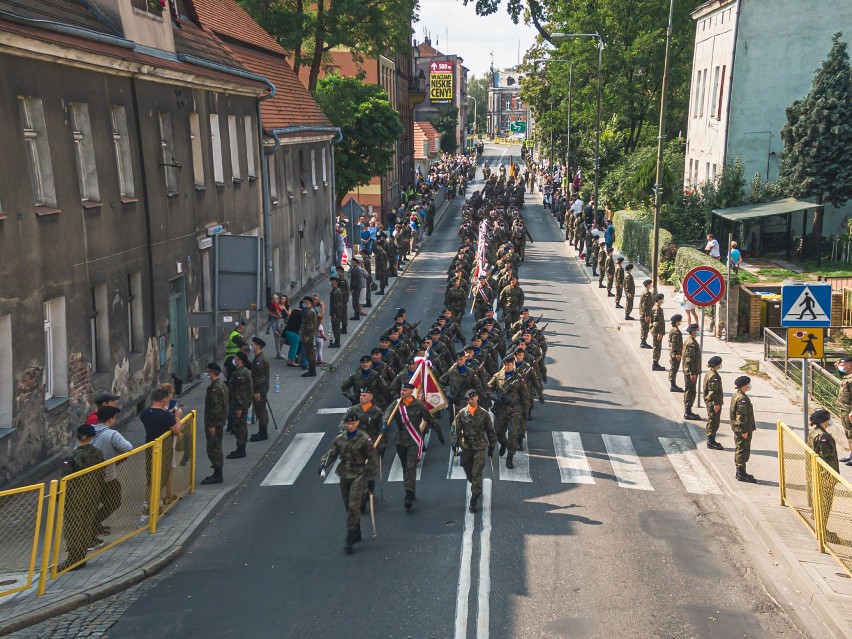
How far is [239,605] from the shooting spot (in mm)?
9812

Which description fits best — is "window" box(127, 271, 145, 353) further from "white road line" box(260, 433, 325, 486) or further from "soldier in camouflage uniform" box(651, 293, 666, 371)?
"soldier in camouflage uniform" box(651, 293, 666, 371)

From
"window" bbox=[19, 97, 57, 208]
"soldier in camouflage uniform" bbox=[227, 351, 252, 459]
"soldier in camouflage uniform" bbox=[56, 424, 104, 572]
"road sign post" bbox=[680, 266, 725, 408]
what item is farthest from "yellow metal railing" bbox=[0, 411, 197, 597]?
"road sign post" bbox=[680, 266, 725, 408]

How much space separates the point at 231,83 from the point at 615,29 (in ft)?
115

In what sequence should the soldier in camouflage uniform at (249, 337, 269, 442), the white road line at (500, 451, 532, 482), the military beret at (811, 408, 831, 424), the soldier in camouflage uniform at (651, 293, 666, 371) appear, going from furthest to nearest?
the soldier in camouflage uniform at (651, 293, 666, 371) < the soldier in camouflage uniform at (249, 337, 269, 442) < the white road line at (500, 451, 532, 482) < the military beret at (811, 408, 831, 424)

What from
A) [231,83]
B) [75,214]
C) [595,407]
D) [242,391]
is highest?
[231,83]

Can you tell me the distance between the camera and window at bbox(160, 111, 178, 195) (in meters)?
19.2

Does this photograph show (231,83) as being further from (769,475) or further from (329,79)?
(329,79)

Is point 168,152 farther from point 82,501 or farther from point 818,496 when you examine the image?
point 818,496

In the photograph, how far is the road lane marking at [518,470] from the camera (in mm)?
13984

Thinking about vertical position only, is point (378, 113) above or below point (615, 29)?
below

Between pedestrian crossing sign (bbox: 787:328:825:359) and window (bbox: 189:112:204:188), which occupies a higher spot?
window (bbox: 189:112:204:188)

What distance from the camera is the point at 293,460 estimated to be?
15.1 m

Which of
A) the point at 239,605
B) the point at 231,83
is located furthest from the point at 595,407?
the point at 231,83

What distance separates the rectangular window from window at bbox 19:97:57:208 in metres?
1.98
